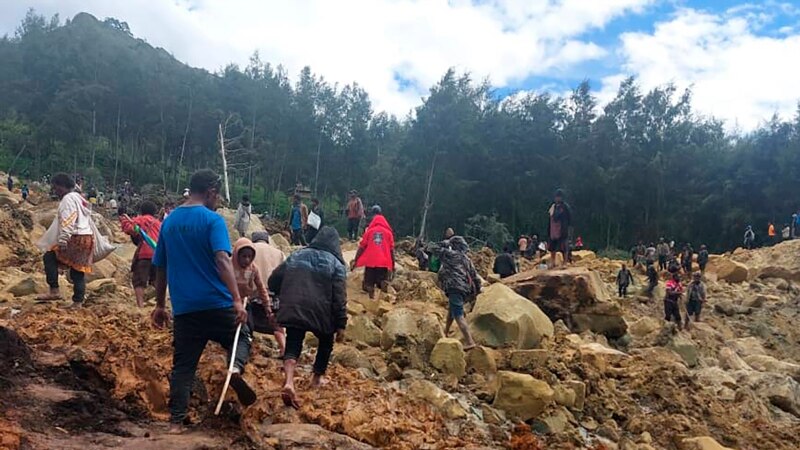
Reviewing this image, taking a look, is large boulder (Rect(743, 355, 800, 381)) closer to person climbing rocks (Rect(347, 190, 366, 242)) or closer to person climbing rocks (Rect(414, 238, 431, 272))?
person climbing rocks (Rect(414, 238, 431, 272))

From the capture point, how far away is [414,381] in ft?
20.0

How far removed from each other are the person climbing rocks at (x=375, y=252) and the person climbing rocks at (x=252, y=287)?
13.3ft

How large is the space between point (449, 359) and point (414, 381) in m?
0.90

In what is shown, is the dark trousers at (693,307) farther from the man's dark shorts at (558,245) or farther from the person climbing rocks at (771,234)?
the person climbing rocks at (771,234)

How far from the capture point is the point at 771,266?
23312 mm

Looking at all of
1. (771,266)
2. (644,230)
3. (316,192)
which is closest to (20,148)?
(316,192)

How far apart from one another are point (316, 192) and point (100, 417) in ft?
138

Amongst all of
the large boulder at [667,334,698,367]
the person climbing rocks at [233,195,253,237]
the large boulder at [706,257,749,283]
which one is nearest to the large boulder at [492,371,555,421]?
the large boulder at [667,334,698,367]

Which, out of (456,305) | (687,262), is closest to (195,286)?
(456,305)

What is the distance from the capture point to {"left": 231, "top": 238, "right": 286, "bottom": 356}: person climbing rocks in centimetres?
504

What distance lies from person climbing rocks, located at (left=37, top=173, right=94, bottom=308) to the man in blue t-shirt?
115 inches

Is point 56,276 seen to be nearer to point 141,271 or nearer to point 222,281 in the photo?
point 141,271

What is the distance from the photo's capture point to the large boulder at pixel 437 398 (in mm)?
5688

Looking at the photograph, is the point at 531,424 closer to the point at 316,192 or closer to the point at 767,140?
the point at 767,140
